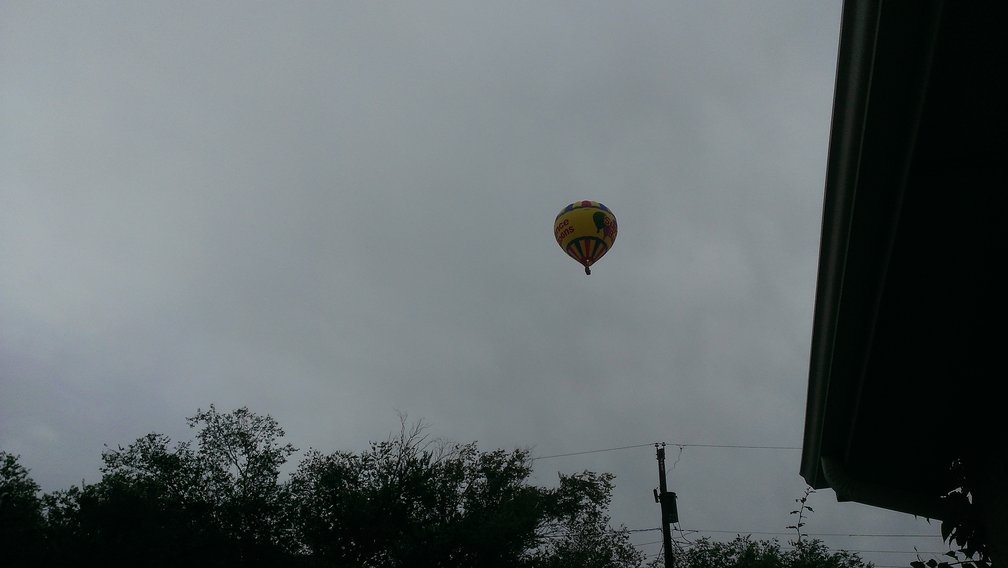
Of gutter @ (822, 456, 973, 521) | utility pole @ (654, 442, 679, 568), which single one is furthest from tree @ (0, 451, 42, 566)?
gutter @ (822, 456, 973, 521)

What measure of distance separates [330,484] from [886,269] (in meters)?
30.6

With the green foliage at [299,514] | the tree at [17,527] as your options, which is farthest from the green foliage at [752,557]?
the tree at [17,527]

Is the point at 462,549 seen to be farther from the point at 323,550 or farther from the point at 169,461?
the point at 169,461

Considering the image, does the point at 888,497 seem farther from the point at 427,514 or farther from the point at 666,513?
the point at 427,514

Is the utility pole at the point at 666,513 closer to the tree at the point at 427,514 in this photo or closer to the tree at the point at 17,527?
the tree at the point at 427,514

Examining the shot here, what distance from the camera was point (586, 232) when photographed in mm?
22547

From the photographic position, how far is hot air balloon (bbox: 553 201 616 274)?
Answer: 2256cm

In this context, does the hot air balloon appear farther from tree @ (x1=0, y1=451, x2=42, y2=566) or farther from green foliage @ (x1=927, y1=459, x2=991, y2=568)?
tree @ (x1=0, y1=451, x2=42, y2=566)

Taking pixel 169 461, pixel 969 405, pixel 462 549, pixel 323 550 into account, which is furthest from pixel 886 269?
pixel 169 461

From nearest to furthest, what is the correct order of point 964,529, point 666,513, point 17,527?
point 964,529, point 666,513, point 17,527

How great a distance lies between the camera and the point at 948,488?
5148 millimetres

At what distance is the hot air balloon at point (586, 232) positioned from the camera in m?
22.6

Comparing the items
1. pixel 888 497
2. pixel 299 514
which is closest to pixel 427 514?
pixel 299 514

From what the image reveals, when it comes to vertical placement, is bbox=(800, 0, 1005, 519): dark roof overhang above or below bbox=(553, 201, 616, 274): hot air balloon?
below
